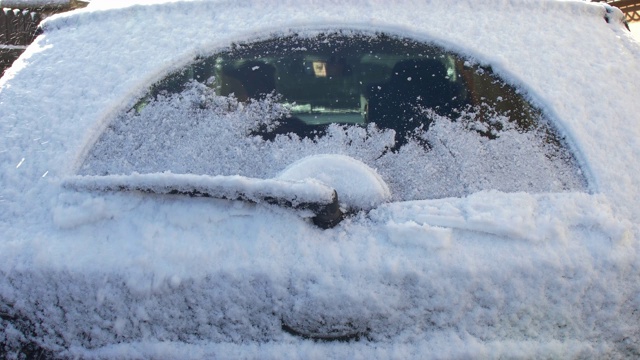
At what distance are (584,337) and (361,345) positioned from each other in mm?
540

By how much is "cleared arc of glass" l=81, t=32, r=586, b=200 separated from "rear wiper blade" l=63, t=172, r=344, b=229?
20 cm

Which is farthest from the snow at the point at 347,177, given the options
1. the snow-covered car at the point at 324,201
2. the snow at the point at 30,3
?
the snow at the point at 30,3

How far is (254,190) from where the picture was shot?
126cm

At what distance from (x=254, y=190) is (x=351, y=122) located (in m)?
0.50

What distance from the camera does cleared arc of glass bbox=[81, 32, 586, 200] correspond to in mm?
1498

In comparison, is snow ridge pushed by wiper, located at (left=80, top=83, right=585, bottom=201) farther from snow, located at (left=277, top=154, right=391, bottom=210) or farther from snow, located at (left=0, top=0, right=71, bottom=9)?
snow, located at (left=0, top=0, right=71, bottom=9)

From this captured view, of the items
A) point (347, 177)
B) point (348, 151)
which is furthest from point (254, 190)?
point (348, 151)

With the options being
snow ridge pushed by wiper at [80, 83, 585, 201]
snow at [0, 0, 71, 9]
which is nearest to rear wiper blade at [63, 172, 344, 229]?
snow ridge pushed by wiper at [80, 83, 585, 201]

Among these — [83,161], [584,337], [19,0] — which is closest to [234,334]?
[83,161]

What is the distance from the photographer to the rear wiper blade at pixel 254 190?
1.25 metres

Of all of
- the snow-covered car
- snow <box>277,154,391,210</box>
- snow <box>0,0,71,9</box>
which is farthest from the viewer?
snow <box>0,0,71,9</box>

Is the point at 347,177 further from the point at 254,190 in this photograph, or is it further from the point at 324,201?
the point at 254,190

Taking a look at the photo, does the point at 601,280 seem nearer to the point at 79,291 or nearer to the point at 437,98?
the point at 437,98

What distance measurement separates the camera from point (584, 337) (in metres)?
1.29
